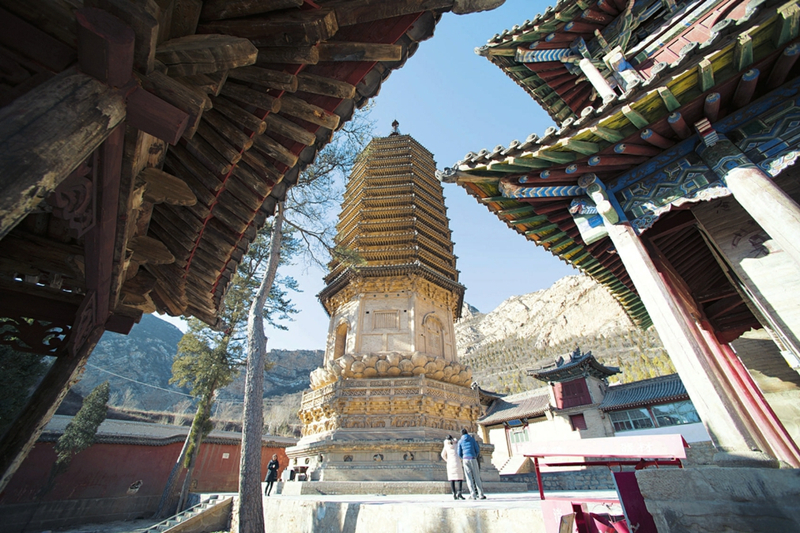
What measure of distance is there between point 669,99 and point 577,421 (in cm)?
2210

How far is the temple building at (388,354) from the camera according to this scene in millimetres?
9945

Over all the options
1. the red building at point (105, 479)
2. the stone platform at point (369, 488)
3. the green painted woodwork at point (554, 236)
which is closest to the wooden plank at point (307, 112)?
the green painted woodwork at point (554, 236)

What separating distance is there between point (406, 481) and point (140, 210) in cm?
857

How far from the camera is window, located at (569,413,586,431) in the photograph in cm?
2083

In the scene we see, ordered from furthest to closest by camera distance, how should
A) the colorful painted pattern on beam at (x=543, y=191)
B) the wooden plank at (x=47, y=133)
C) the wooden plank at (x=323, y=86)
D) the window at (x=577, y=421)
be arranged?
the window at (x=577, y=421) < the colorful painted pattern on beam at (x=543, y=191) < the wooden plank at (x=323, y=86) < the wooden plank at (x=47, y=133)

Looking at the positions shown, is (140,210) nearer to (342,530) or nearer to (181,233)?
(181,233)

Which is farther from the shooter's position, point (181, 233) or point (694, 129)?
point (694, 129)

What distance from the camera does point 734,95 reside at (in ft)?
11.3

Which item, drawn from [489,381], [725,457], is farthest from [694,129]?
[489,381]

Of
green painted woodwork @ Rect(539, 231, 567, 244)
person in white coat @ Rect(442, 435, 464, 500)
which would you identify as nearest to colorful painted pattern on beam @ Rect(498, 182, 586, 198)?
green painted woodwork @ Rect(539, 231, 567, 244)

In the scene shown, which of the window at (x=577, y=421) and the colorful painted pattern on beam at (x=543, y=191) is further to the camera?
the window at (x=577, y=421)

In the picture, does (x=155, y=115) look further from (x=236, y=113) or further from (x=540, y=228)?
(x=540, y=228)

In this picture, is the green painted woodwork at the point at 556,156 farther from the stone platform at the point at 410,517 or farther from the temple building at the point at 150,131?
the stone platform at the point at 410,517

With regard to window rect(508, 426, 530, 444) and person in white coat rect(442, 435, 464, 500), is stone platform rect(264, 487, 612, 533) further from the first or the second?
window rect(508, 426, 530, 444)
